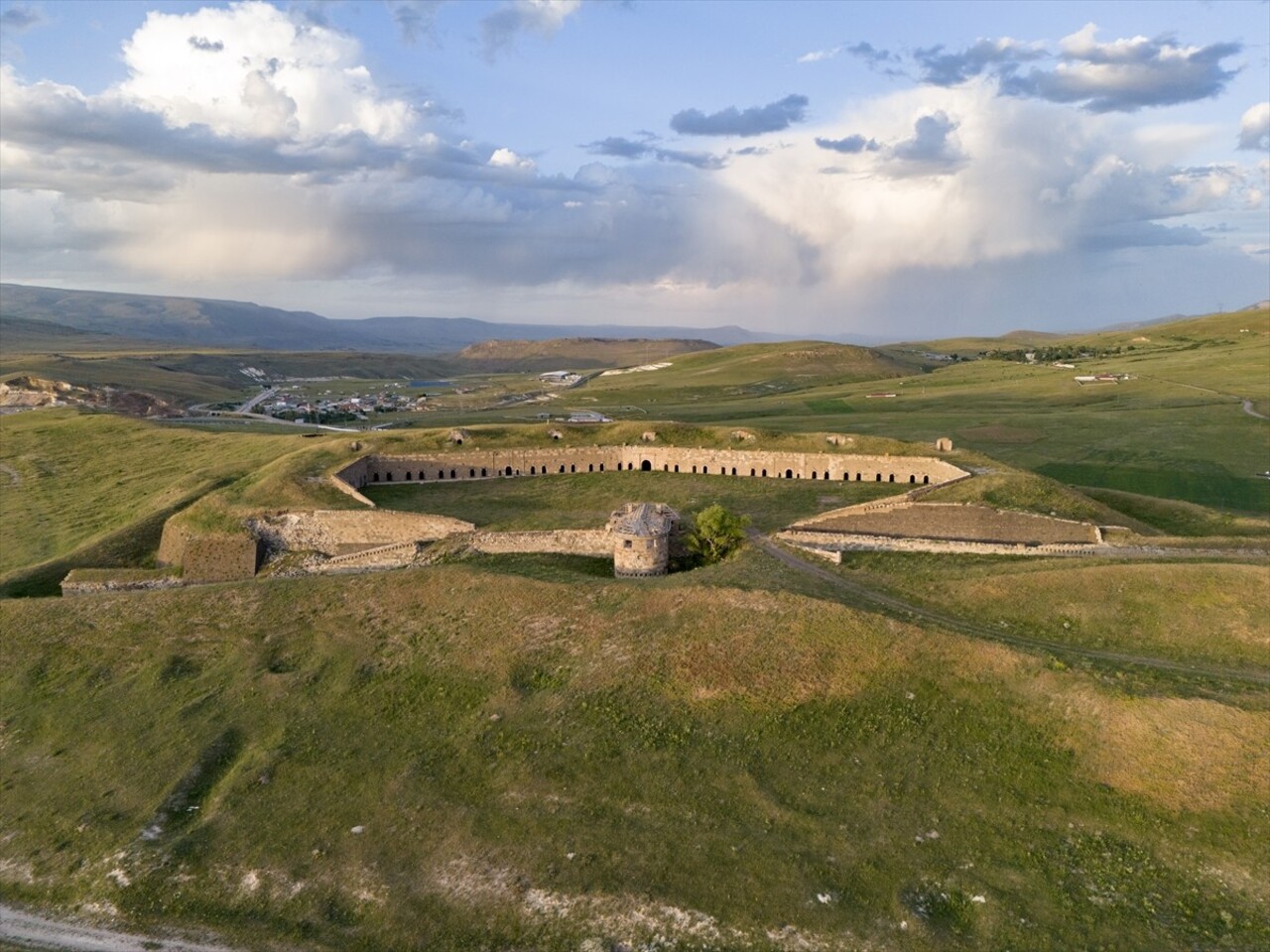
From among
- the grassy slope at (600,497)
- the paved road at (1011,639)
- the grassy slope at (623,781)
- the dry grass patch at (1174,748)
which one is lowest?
the grassy slope at (623,781)

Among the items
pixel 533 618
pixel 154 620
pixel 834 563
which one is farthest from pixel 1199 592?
pixel 154 620

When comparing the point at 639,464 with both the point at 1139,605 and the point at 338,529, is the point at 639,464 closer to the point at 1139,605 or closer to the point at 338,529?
the point at 338,529

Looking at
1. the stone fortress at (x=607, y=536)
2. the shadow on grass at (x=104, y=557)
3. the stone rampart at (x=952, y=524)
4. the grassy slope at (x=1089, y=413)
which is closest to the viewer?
the stone fortress at (x=607, y=536)

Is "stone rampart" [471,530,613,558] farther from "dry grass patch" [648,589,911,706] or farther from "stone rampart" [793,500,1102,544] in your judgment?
"dry grass patch" [648,589,911,706]

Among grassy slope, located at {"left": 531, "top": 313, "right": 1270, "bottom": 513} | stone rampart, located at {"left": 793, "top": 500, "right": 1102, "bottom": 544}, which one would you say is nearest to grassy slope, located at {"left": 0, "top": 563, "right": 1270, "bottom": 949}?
stone rampart, located at {"left": 793, "top": 500, "right": 1102, "bottom": 544}

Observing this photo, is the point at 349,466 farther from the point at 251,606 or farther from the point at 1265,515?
the point at 1265,515

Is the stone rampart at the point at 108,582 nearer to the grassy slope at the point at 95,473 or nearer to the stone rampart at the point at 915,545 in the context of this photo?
the grassy slope at the point at 95,473

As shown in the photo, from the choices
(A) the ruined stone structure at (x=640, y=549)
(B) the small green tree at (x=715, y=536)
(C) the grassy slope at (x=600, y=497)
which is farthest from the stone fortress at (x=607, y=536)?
(C) the grassy slope at (x=600, y=497)
